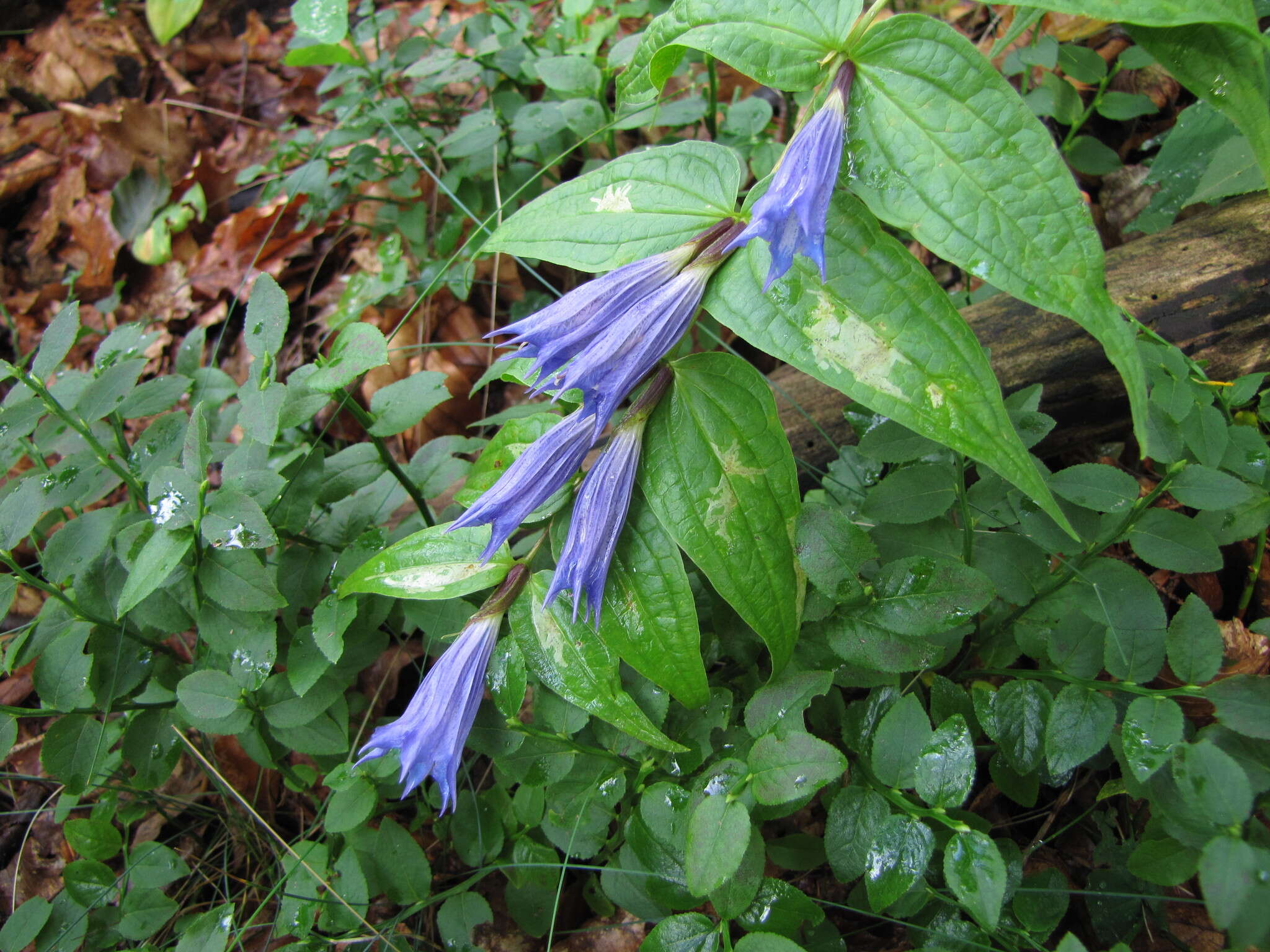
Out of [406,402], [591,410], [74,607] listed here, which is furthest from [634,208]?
[74,607]

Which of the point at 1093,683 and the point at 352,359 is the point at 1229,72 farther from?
the point at 352,359

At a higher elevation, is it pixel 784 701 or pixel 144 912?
pixel 784 701

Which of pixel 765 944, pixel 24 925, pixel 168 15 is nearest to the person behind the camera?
pixel 765 944

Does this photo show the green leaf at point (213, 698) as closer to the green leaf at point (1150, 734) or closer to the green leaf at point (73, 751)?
the green leaf at point (73, 751)

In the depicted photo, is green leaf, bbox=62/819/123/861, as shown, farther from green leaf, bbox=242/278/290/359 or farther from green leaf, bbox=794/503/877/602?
green leaf, bbox=794/503/877/602

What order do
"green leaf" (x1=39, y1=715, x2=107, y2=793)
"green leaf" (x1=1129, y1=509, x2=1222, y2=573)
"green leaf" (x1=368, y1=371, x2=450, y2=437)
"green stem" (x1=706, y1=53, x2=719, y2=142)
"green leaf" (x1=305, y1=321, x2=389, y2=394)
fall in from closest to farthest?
"green leaf" (x1=1129, y1=509, x2=1222, y2=573), "green leaf" (x1=305, y1=321, x2=389, y2=394), "green leaf" (x1=39, y1=715, x2=107, y2=793), "green leaf" (x1=368, y1=371, x2=450, y2=437), "green stem" (x1=706, y1=53, x2=719, y2=142)

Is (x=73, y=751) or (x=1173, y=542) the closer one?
(x=1173, y=542)

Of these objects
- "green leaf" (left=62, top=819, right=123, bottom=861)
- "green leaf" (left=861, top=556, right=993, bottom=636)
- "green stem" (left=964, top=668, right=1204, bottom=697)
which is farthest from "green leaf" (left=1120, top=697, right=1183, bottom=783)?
"green leaf" (left=62, top=819, right=123, bottom=861)

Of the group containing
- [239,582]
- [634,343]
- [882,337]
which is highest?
[882,337]
